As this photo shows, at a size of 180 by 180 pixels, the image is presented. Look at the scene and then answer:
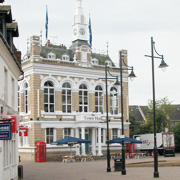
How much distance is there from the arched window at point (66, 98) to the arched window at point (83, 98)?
1.47m

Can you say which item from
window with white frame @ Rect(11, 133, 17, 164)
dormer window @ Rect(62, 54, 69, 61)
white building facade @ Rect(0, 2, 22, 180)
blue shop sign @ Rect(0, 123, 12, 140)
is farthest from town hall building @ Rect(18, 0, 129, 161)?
blue shop sign @ Rect(0, 123, 12, 140)

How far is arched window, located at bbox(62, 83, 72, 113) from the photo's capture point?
46.1 m

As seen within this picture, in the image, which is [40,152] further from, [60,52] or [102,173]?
[102,173]

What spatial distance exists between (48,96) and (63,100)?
213 cm

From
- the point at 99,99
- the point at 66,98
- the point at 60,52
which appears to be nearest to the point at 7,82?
the point at 66,98

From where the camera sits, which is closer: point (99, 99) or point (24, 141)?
point (24, 141)

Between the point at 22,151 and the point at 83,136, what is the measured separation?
7.21 metres

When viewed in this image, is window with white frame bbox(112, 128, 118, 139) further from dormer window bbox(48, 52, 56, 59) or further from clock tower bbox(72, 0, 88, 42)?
clock tower bbox(72, 0, 88, 42)

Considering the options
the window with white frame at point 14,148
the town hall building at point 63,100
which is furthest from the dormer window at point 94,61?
the window with white frame at point 14,148

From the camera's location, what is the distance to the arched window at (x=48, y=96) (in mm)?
44719

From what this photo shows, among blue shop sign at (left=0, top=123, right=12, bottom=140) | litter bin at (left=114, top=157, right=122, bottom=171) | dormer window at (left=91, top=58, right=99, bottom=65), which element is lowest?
litter bin at (left=114, top=157, right=122, bottom=171)

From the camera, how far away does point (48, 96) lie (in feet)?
147

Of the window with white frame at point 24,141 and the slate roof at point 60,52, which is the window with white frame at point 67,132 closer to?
the window with white frame at point 24,141

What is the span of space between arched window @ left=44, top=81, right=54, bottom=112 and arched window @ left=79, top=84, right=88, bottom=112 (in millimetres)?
3887
